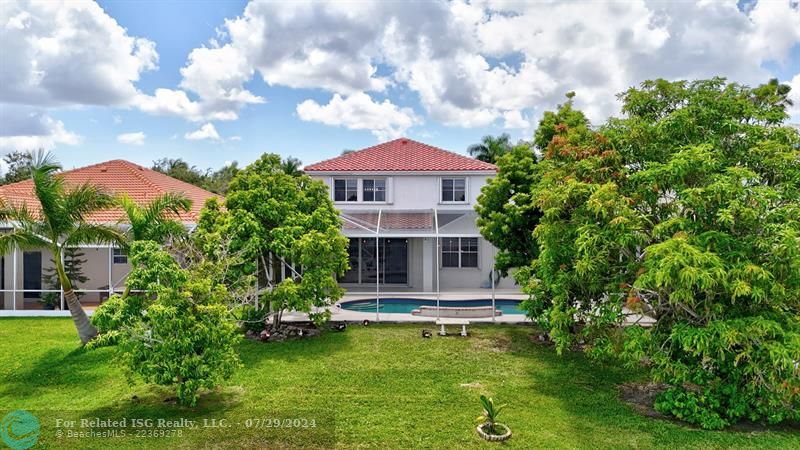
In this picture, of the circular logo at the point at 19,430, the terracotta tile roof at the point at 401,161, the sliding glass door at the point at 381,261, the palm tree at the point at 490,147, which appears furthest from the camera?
the palm tree at the point at 490,147

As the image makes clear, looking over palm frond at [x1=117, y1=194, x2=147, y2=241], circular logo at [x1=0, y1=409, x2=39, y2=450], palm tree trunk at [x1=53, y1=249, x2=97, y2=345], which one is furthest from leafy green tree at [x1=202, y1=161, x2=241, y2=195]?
circular logo at [x1=0, y1=409, x2=39, y2=450]

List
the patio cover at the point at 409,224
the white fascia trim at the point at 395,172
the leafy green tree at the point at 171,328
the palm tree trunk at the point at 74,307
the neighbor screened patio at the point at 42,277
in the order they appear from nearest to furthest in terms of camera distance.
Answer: the leafy green tree at the point at 171,328
the palm tree trunk at the point at 74,307
the patio cover at the point at 409,224
the neighbor screened patio at the point at 42,277
the white fascia trim at the point at 395,172

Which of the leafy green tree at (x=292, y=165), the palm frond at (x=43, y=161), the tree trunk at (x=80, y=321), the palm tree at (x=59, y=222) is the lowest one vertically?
the tree trunk at (x=80, y=321)

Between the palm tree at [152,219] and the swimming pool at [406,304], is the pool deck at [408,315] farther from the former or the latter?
the palm tree at [152,219]

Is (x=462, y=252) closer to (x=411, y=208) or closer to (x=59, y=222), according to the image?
(x=411, y=208)

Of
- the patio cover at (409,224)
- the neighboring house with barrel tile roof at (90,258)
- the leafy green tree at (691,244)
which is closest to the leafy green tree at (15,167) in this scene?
the neighboring house with barrel tile roof at (90,258)
